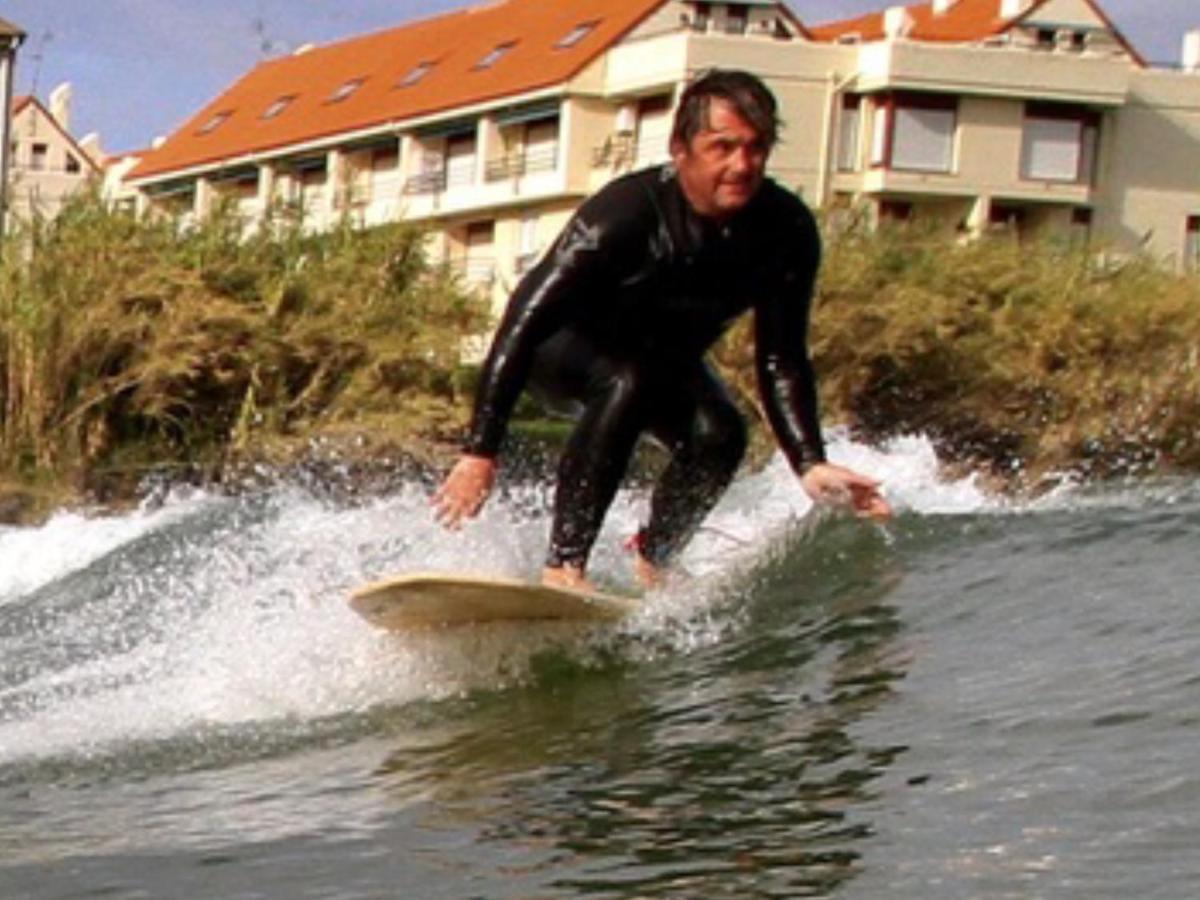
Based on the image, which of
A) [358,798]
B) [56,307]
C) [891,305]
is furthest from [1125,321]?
[358,798]

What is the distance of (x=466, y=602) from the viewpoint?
22.3 feet

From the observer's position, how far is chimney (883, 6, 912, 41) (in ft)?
199

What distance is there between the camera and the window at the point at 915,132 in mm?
54219

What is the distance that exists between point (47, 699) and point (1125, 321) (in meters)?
27.0

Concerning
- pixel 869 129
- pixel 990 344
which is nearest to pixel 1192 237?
pixel 869 129

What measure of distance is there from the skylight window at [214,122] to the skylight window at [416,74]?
794cm

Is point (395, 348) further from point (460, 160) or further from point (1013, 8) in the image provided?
point (1013, 8)

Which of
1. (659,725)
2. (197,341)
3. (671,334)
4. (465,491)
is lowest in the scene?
(659,725)

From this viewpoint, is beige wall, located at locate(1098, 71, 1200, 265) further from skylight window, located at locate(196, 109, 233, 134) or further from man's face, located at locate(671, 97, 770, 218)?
man's face, located at locate(671, 97, 770, 218)

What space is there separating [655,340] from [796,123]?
46321 millimetres

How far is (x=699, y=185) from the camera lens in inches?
269

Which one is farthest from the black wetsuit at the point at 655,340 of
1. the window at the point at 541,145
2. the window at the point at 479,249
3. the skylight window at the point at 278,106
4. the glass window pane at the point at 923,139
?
the skylight window at the point at 278,106

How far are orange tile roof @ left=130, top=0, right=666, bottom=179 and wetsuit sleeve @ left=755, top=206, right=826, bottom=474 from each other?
1848 inches

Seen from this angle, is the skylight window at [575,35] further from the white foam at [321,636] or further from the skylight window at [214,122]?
the white foam at [321,636]
